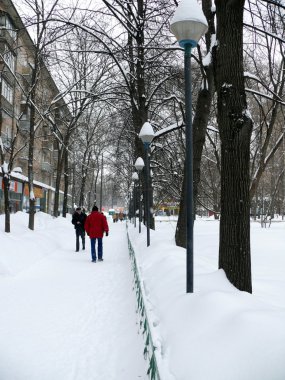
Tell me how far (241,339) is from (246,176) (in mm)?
2741

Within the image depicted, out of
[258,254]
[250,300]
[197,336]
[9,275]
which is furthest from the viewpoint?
[258,254]

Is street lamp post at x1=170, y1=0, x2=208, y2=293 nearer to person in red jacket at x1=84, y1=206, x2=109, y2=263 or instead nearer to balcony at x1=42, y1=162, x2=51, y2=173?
person in red jacket at x1=84, y1=206, x2=109, y2=263

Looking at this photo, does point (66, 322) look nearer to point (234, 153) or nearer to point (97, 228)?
point (234, 153)

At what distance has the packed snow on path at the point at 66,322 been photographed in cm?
447

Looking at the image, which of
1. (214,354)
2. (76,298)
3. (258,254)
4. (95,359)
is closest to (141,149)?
(258,254)

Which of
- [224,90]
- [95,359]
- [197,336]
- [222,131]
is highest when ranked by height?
[224,90]

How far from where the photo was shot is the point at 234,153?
5.29 metres

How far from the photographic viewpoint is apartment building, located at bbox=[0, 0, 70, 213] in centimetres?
1966

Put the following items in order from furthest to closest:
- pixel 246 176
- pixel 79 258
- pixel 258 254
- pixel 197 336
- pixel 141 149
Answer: pixel 141 149
pixel 79 258
pixel 258 254
pixel 246 176
pixel 197 336

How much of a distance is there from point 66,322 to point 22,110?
83.4 feet

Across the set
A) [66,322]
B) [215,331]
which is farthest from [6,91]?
[215,331]

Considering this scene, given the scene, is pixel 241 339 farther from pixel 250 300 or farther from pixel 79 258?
pixel 79 258

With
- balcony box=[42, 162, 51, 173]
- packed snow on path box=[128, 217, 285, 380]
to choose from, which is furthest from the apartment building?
packed snow on path box=[128, 217, 285, 380]

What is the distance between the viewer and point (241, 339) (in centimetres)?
298
